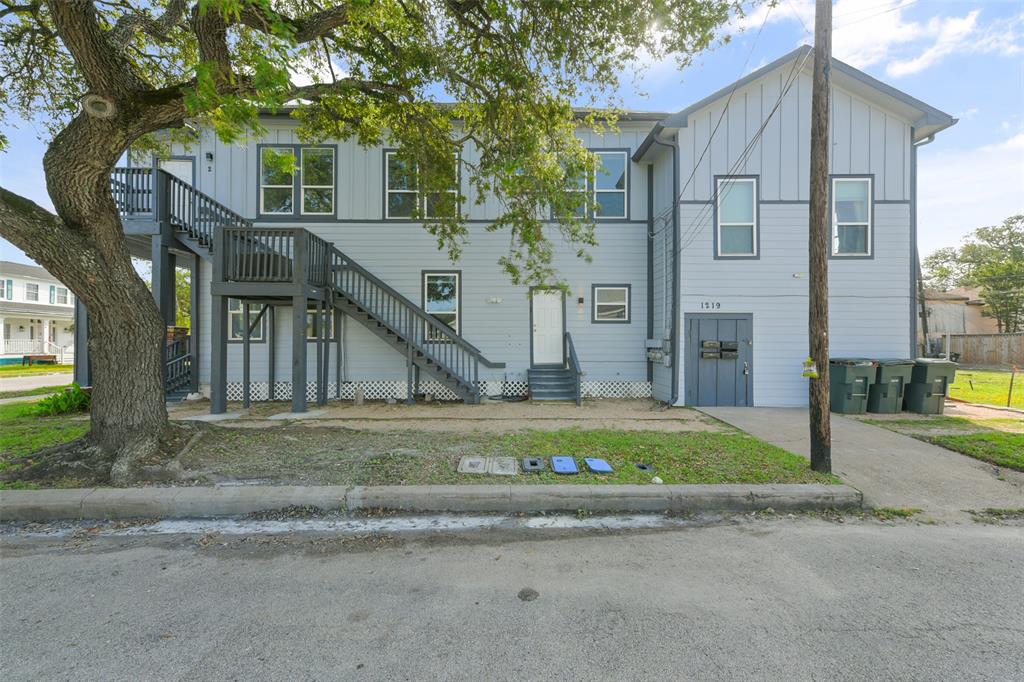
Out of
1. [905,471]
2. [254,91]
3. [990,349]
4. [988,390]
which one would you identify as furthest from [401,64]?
[990,349]

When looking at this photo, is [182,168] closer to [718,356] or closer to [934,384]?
[718,356]

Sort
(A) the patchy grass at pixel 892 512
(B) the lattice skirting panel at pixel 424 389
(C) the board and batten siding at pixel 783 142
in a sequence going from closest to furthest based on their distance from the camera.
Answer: (A) the patchy grass at pixel 892 512, (C) the board and batten siding at pixel 783 142, (B) the lattice skirting panel at pixel 424 389

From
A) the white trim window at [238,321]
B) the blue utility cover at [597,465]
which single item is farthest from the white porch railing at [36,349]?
the blue utility cover at [597,465]

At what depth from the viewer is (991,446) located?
6555 millimetres

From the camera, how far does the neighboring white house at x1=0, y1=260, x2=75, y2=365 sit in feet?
84.8

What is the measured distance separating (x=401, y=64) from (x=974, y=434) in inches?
429

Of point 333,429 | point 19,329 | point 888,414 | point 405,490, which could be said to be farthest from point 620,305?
point 19,329

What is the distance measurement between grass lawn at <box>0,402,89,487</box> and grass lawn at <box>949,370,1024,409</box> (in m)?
17.4

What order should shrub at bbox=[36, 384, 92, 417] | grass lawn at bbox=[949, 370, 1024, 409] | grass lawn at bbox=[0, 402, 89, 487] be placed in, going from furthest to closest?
grass lawn at bbox=[949, 370, 1024, 409], shrub at bbox=[36, 384, 92, 417], grass lawn at bbox=[0, 402, 89, 487]

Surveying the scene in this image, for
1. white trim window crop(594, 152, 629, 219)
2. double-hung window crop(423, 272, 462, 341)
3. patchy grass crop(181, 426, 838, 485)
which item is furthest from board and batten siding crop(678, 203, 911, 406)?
double-hung window crop(423, 272, 462, 341)

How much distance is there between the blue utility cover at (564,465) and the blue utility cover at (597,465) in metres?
0.17

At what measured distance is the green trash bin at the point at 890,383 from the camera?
9.38 meters

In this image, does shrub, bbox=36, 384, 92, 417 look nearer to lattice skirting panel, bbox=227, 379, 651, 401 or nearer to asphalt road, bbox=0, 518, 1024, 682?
lattice skirting panel, bbox=227, 379, 651, 401

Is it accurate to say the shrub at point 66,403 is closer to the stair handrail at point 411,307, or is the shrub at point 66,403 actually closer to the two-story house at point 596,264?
the two-story house at point 596,264
